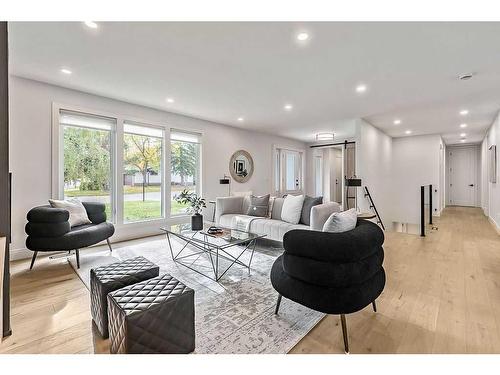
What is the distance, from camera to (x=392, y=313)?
2070 millimetres

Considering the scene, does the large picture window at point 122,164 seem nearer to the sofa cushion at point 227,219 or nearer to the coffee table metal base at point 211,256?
the sofa cushion at point 227,219

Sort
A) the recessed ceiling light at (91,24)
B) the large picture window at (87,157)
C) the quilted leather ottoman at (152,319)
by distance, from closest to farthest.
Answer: the quilted leather ottoman at (152,319), the recessed ceiling light at (91,24), the large picture window at (87,157)

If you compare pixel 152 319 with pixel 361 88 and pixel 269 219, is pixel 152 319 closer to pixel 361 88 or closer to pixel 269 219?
pixel 269 219

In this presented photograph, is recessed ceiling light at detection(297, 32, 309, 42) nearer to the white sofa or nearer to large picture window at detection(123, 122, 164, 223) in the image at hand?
the white sofa

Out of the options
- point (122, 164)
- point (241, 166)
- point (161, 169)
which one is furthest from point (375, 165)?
point (122, 164)

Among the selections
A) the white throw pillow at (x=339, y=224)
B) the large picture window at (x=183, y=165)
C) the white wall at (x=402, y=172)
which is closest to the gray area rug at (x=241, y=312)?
the white throw pillow at (x=339, y=224)

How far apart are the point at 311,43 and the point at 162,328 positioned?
2.71 meters

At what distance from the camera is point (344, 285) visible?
1.61 metres

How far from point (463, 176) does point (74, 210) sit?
40.9 ft

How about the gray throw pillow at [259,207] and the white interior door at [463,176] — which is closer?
the gray throw pillow at [259,207]

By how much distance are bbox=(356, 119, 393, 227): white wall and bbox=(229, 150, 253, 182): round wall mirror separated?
279cm

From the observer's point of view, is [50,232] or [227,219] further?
[227,219]

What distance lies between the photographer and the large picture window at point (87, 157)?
3.87 m

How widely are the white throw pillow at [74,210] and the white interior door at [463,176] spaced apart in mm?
12252
